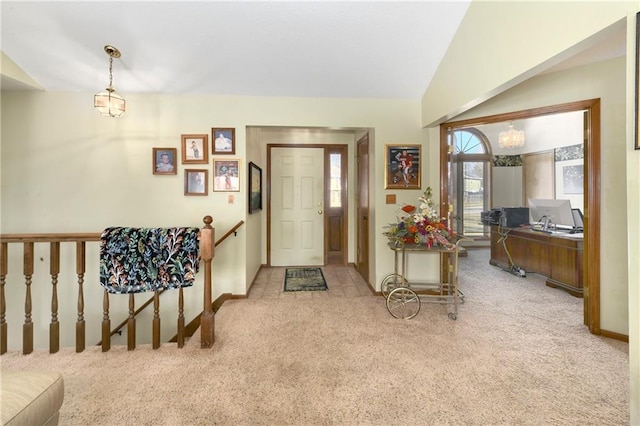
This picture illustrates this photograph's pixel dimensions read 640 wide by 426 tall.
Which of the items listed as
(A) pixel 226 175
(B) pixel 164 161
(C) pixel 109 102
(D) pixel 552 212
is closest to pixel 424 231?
(A) pixel 226 175

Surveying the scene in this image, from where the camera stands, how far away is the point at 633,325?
1301mm

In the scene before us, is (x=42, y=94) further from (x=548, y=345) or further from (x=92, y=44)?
(x=548, y=345)

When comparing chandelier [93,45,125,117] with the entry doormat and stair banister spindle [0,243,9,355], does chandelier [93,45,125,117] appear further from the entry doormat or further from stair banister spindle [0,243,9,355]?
the entry doormat

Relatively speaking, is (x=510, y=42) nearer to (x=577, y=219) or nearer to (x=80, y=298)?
(x=577, y=219)

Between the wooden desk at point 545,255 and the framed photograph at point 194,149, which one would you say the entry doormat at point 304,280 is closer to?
the framed photograph at point 194,149

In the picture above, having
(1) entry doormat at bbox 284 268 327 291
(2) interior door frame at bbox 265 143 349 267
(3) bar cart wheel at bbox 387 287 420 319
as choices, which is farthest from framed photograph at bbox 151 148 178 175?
(3) bar cart wheel at bbox 387 287 420 319

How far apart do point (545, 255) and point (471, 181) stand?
258 centimetres

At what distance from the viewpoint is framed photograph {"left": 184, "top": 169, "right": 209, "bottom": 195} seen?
3.15m

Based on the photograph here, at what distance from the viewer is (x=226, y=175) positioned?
318 centimetres

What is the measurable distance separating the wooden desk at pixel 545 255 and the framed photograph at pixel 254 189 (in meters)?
4.06

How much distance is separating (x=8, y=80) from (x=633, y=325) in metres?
5.16

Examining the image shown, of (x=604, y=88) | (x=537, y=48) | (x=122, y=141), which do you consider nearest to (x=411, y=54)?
(x=537, y=48)

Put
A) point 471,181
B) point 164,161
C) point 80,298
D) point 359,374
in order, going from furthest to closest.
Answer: point 471,181 < point 164,161 < point 80,298 < point 359,374

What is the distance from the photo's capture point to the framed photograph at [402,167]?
330 centimetres
